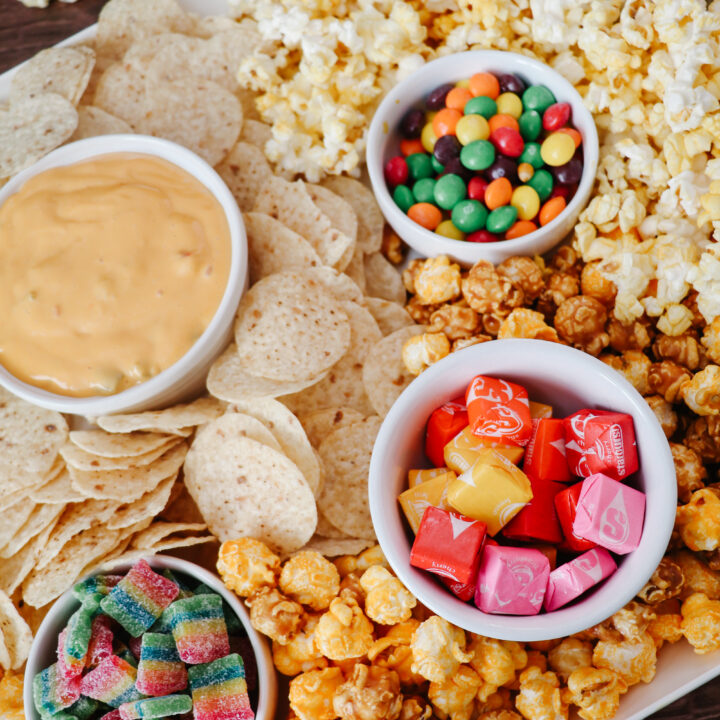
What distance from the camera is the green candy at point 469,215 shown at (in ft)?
A: 6.43

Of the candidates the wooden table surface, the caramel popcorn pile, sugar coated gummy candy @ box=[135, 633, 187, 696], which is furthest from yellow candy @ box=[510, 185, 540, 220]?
the wooden table surface

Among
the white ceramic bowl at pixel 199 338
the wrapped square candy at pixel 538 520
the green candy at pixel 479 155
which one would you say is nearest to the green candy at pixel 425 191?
the green candy at pixel 479 155

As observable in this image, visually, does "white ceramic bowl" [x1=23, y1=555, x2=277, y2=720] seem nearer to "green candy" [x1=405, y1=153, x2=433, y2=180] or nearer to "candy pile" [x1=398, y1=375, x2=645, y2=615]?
"candy pile" [x1=398, y1=375, x2=645, y2=615]

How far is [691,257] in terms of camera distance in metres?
1.83

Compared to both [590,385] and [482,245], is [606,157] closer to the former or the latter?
[482,245]

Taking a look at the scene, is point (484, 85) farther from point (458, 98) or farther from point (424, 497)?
point (424, 497)

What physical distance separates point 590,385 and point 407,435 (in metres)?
0.40

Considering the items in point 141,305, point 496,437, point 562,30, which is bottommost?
point 496,437

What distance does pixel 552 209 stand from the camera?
6.39 feet

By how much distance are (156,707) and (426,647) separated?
0.54m

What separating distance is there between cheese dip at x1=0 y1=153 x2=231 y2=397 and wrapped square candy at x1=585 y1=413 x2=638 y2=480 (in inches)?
35.1

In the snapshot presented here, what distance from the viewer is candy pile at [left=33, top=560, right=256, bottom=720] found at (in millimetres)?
1535

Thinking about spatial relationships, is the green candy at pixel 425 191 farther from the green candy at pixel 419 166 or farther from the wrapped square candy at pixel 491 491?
the wrapped square candy at pixel 491 491

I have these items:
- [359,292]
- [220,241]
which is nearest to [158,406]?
[220,241]
